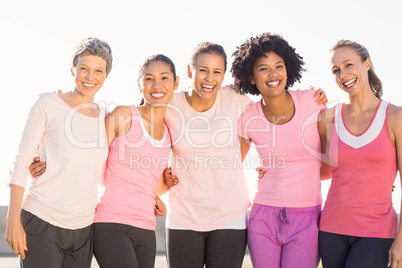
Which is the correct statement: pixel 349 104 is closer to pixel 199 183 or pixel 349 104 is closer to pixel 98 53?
pixel 199 183

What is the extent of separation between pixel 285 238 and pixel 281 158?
0.59m

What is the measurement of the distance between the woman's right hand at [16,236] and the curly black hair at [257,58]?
195 cm

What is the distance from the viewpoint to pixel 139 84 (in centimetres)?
363

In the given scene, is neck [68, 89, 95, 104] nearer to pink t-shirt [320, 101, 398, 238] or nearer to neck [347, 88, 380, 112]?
pink t-shirt [320, 101, 398, 238]

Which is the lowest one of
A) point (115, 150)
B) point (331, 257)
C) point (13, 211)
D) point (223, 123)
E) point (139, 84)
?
point (331, 257)

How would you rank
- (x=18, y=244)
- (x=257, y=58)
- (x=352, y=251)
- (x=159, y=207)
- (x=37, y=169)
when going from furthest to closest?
(x=257, y=58)
(x=159, y=207)
(x=352, y=251)
(x=37, y=169)
(x=18, y=244)

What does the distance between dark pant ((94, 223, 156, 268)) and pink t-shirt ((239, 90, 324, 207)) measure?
0.91 meters

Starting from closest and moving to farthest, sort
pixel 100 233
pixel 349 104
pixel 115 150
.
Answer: pixel 100 233, pixel 115 150, pixel 349 104

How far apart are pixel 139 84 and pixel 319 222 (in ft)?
5.77

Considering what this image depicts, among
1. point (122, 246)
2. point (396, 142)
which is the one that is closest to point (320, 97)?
point (396, 142)

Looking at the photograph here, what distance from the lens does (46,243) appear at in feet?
9.23

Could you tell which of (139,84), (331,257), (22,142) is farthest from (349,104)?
(22,142)

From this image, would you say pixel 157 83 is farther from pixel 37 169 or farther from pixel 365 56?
pixel 365 56

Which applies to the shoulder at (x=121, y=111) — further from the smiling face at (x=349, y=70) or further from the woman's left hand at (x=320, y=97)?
the smiling face at (x=349, y=70)
